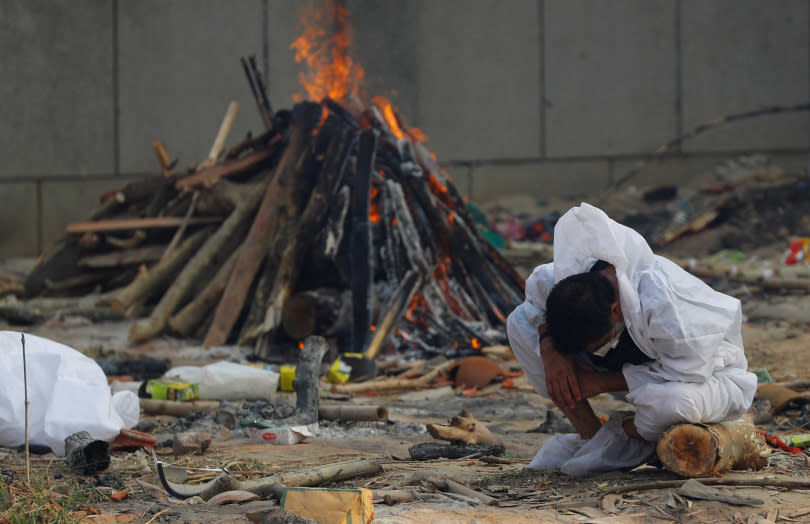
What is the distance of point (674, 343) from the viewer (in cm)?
319

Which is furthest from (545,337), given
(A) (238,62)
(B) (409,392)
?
(A) (238,62)

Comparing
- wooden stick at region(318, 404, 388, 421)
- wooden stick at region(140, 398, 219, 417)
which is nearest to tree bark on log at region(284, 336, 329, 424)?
wooden stick at region(318, 404, 388, 421)

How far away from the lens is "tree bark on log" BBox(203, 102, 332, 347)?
25.8 ft

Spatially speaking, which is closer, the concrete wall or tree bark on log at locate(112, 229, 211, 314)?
tree bark on log at locate(112, 229, 211, 314)

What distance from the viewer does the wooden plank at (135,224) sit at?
9.06m

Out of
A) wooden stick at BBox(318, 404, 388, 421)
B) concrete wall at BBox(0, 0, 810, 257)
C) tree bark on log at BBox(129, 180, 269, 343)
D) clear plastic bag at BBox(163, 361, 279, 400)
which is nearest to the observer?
wooden stick at BBox(318, 404, 388, 421)

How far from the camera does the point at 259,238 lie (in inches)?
322

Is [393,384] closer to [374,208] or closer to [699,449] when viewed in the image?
[374,208]

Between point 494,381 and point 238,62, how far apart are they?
8.56 metres

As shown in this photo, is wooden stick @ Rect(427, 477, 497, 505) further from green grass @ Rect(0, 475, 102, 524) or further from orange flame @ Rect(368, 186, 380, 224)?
orange flame @ Rect(368, 186, 380, 224)

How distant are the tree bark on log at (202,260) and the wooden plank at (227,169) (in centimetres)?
46

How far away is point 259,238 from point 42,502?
5.34 m

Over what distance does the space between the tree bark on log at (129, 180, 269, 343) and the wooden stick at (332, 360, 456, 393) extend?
2575 millimetres

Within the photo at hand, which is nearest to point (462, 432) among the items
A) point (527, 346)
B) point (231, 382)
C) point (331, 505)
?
point (527, 346)
